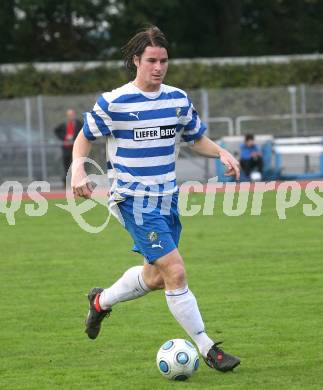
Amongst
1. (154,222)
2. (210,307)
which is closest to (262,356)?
(154,222)

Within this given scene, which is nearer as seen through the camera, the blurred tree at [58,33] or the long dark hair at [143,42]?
the long dark hair at [143,42]

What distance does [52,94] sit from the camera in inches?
1340

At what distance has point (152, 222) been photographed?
6.82 metres

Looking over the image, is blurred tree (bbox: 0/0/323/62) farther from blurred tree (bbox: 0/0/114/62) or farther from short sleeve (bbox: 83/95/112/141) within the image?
short sleeve (bbox: 83/95/112/141)

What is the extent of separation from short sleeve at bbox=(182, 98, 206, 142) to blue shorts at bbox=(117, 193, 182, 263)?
463 mm

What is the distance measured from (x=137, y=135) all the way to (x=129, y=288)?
1.03 metres

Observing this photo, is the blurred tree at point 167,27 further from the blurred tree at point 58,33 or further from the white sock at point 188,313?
the white sock at point 188,313

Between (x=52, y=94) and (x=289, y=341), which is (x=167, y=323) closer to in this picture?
(x=289, y=341)

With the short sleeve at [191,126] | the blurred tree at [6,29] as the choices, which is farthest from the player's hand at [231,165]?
the blurred tree at [6,29]

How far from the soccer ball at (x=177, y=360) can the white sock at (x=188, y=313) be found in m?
0.07

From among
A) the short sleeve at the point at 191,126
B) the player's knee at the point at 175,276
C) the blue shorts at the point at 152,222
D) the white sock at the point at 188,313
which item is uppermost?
the short sleeve at the point at 191,126

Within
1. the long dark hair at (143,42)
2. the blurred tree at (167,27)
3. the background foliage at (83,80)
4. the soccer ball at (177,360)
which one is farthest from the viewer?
the blurred tree at (167,27)

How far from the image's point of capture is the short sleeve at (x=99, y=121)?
6.94 meters

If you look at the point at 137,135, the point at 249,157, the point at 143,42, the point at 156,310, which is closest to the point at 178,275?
the point at 137,135
